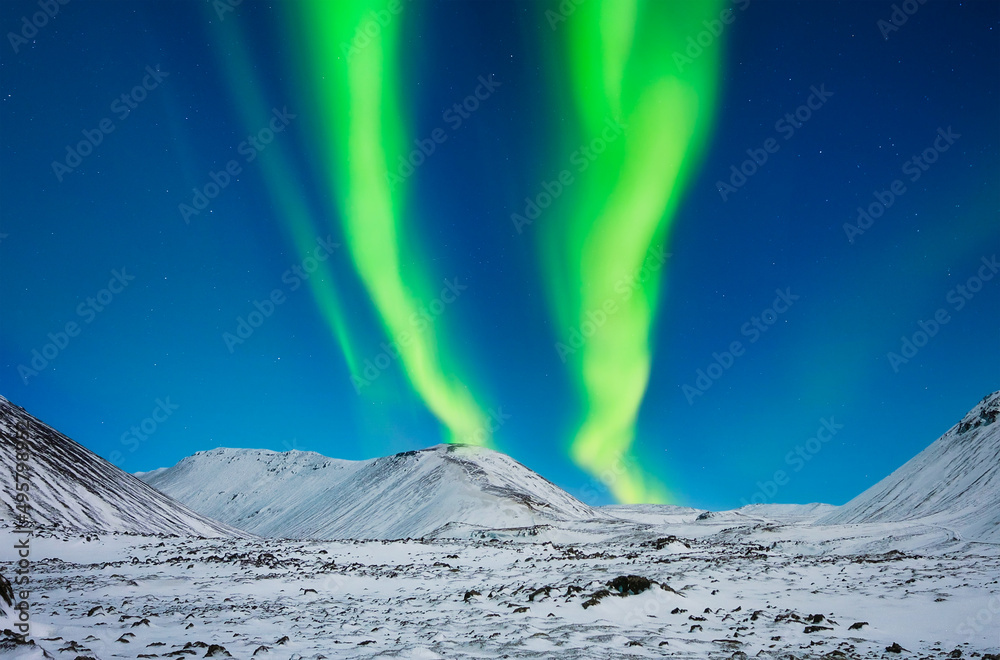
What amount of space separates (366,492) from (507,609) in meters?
110

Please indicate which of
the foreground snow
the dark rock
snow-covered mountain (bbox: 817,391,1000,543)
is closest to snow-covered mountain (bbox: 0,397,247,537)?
the foreground snow

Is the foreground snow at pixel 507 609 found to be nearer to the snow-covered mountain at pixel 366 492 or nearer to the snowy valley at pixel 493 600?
the snowy valley at pixel 493 600

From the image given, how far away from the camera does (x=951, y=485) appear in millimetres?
62938

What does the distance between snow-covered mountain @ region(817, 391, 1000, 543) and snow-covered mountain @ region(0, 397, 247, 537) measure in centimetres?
7543

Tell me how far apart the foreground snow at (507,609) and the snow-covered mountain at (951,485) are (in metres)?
36.1

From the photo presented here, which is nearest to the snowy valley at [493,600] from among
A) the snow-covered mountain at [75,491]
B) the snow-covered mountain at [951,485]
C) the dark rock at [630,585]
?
the dark rock at [630,585]

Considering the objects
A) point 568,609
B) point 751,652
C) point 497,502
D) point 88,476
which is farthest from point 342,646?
point 497,502

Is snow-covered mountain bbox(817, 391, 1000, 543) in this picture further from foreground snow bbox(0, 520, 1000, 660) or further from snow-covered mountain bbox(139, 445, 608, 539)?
snow-covered mountain bbox(139, 445, 608, 539)

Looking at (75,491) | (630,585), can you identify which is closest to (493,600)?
(630,585)

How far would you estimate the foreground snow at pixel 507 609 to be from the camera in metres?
8.91

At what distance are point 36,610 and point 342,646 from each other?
8.60 meters

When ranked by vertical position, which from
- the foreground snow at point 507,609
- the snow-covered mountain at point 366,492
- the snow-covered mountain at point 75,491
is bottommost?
the foreground snow at point 507,609

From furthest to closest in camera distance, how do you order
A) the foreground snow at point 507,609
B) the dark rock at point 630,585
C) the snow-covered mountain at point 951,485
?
1. the snow-covered mountain at point 951,485
2. the dark rock at point 630,585
3. the foreground snow at point 507,609

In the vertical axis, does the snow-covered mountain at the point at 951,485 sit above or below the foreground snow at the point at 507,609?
above
